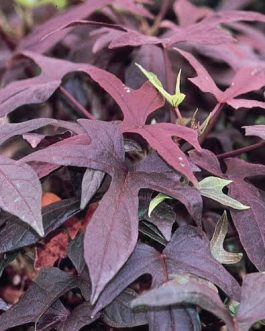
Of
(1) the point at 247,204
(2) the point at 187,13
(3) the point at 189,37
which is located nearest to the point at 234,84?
(3) the point at 189,37

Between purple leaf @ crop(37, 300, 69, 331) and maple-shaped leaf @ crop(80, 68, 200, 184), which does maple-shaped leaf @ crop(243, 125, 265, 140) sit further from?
purple leaf @ crop(37, 300, 69, 331)

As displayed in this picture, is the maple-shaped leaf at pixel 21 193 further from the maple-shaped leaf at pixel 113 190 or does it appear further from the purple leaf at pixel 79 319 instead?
the purple leaf at pixel 79 319

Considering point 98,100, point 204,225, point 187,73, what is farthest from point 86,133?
point 187,73

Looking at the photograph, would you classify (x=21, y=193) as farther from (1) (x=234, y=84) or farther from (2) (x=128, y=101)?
(1) (x=234, y=84)

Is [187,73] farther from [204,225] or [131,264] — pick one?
[131,264]

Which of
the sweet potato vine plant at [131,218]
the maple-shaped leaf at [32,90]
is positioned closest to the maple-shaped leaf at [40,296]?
the sweet potato vine plant at [131,218]
